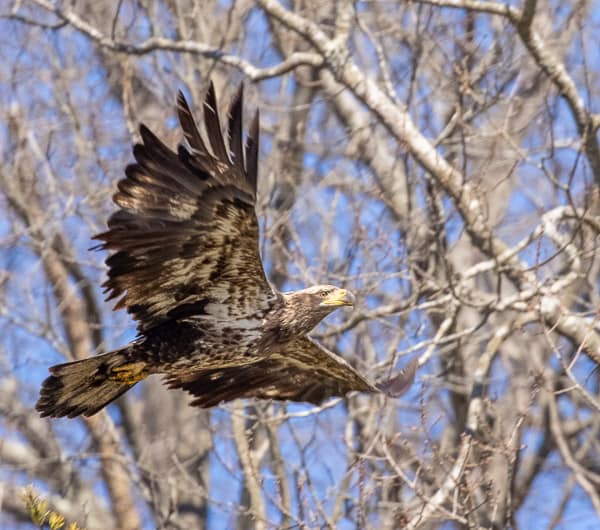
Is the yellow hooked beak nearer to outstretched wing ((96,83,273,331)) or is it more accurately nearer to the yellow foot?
outstretched wing ((96,83,273,331))

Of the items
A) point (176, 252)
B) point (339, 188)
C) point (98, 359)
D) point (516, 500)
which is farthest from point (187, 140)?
point (516, 500)

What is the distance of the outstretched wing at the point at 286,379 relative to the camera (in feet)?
26.4

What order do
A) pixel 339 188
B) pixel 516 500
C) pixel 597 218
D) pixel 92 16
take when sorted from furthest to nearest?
pixel 92 16 < pixel 516 500 < pixel 339 188 < pixel 597 218

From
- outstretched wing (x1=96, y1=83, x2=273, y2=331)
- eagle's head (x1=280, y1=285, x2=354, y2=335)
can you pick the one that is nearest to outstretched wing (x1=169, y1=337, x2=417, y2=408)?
eagle's head (x1=280, y1=285, x2=354, y2=335)

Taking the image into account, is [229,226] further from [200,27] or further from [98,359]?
[200,27]

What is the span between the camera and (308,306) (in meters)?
7.36

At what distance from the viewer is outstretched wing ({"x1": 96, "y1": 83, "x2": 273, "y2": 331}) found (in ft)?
20.2

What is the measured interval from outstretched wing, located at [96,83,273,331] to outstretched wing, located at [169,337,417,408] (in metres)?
1.00

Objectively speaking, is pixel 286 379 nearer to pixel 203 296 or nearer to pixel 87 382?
pixel 203 296

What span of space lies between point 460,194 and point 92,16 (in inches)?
222

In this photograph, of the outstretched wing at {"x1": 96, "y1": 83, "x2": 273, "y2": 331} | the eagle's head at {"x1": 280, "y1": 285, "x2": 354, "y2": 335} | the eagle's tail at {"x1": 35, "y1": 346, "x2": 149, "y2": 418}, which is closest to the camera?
the outstretched wing at {"x1": 96, "y1": 83, "x2": 273, "y2": 331}

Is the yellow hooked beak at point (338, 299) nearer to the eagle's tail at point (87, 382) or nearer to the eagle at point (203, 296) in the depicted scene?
the eagle at point (203, 296)

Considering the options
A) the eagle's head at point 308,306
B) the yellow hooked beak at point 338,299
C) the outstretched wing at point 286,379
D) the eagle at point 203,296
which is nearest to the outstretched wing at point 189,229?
the eagle at point 203,296

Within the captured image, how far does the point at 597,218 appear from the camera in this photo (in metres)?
8.07
